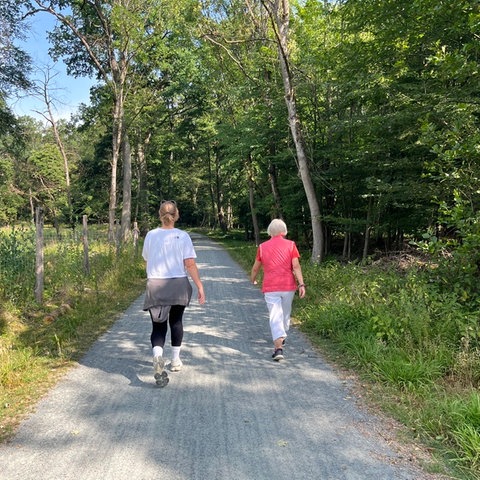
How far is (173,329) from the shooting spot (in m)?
4.80

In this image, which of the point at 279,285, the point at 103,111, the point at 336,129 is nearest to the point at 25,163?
Answer: the point at 103,111

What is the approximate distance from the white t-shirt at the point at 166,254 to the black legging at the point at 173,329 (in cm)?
42

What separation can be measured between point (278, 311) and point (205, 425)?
2172mm

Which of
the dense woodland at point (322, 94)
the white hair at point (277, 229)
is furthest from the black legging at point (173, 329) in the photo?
the dense woodland at point (322, 94)

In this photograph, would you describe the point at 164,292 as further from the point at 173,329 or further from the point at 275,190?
the point at 275,190

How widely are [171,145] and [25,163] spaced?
1156cm

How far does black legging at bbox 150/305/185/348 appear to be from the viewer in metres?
4.64

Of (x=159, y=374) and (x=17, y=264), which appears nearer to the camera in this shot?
(x=159, y=374)

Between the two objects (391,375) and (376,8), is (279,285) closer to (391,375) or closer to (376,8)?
(391,375)

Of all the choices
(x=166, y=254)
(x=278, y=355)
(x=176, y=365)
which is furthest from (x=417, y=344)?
(x=166, y=254)

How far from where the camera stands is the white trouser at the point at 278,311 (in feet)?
17.6

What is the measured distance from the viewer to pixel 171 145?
3350 cm

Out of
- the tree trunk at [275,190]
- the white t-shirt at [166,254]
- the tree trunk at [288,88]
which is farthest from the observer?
the tree trunk at [275,190]

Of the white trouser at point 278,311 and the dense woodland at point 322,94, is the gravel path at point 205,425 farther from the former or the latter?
the dense woodland at point 322,94
